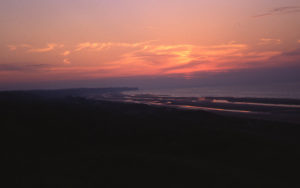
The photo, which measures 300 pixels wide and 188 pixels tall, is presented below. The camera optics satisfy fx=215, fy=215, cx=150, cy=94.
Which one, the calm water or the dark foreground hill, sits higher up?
the calm water

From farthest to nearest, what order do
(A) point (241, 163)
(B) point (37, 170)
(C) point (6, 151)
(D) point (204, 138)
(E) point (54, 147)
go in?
(D) point (204, 138) < (E) point (54, 147) < (C) point (6, 151) < (A) point (241, 163) < (B) point (37, 170)

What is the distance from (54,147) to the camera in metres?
16.6

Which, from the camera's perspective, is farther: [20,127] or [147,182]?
[20,127]

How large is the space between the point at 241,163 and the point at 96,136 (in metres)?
12.7

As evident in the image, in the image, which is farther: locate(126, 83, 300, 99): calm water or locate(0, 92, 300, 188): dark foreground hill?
locate(126, 83, 300, 99): calm water

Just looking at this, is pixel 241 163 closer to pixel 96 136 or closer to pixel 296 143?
pixel 296 143

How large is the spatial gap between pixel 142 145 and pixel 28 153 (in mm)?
8135

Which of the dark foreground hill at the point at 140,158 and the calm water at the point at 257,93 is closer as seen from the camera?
the dark foreground hill at the point at 140,158

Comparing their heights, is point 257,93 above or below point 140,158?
above

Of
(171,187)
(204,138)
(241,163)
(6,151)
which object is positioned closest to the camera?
(171,187)

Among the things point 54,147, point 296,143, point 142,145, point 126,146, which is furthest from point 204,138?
point 54,147

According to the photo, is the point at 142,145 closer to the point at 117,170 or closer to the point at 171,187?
the point at 117,170

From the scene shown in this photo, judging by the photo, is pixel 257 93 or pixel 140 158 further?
pixel 257 93

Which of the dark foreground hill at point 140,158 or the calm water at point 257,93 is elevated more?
the calm water at point 257,93
